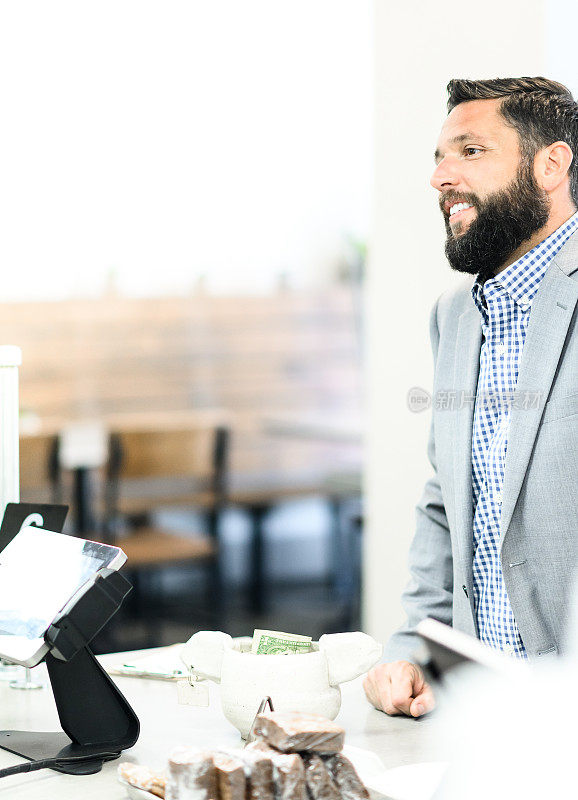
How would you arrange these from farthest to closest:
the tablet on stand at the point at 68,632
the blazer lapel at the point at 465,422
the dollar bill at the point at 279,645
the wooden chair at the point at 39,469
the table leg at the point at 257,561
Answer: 1. the table leg at the point at 257,561
2. the wooden chair at the point at 39,469
3. the blazer lapel at the point at 465,422
4. the dollar bill at the point at 279,645
5. the tablet on stand at the point at 68,632

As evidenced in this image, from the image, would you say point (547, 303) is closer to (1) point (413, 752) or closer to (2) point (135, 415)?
(1) point (413, 752)

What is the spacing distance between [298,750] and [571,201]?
51.3 inches

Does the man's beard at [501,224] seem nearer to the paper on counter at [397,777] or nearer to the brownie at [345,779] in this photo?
the paper on counter at [397,777]

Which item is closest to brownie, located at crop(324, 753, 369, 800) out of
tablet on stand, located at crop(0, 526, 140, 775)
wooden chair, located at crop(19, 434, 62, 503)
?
tablet on stand, located at crop(0, 526, 140, 775)

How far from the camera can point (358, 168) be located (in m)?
5.12

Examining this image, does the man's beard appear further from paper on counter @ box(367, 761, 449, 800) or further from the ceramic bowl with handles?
paper on counter @ box(367, 761, 449, 800)

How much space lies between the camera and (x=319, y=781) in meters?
1.15

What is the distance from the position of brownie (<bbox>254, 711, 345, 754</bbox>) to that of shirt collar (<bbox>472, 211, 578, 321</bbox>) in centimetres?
102

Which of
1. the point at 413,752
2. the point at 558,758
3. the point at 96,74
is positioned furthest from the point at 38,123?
the point at 558,758

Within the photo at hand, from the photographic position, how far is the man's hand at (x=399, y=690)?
163 cm

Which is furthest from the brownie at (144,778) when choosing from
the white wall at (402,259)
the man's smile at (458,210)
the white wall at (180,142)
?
the white wall at (180,142)

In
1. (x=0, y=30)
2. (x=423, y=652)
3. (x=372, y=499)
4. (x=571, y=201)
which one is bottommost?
(x=372, y=499)

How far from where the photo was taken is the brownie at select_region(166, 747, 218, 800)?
114 centimetres

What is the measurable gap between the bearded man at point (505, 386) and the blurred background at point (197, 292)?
279cm
